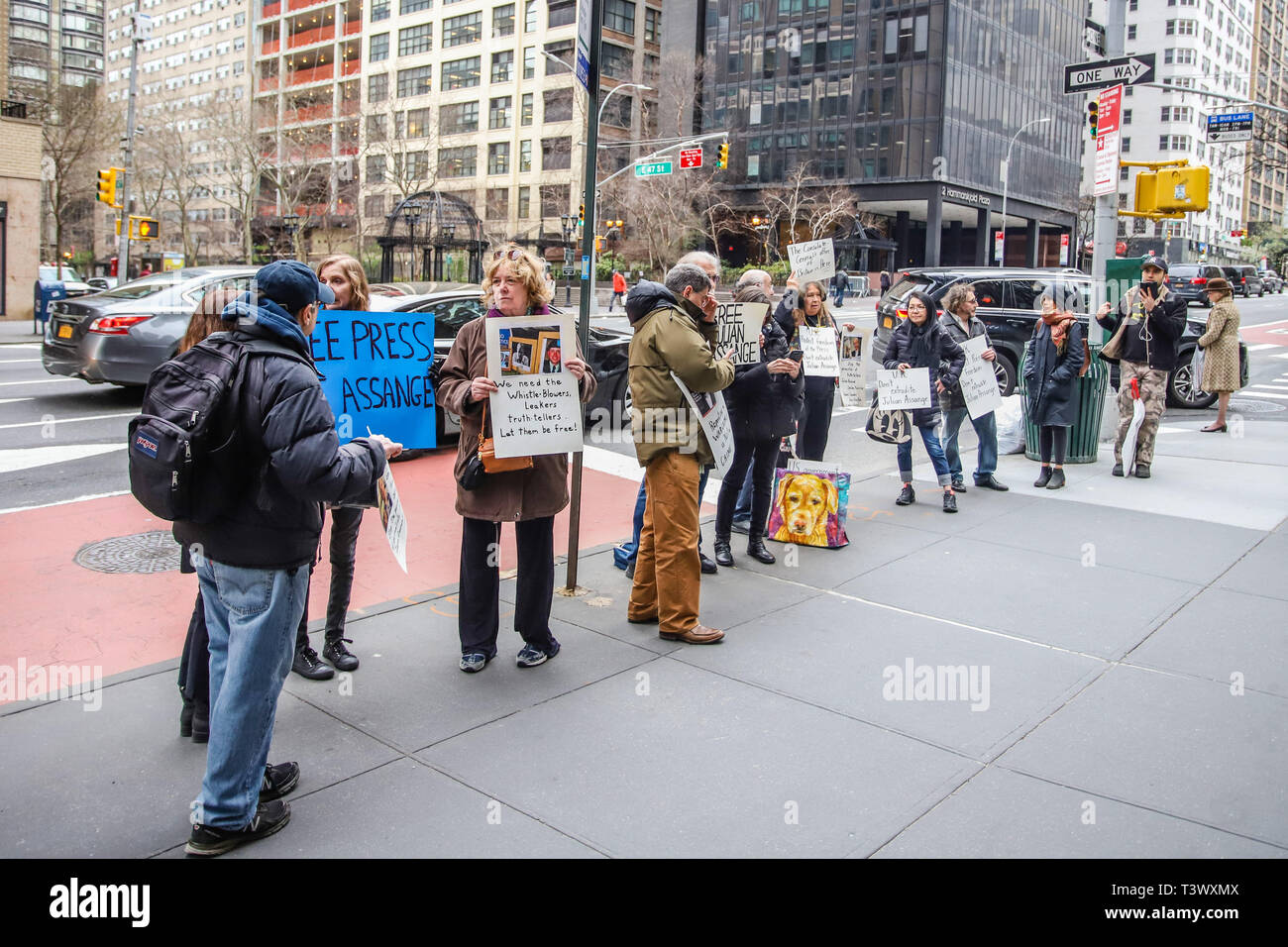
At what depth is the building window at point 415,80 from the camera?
7619 cm

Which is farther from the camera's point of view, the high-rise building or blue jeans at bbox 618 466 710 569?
the high-rise building

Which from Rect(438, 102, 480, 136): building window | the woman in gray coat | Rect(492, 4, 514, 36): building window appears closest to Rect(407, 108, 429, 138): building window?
Rect(438, 102, 480, 136): building window

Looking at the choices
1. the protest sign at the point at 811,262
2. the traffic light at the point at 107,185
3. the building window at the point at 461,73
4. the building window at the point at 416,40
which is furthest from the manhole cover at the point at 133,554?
the building window at the point at 416,40

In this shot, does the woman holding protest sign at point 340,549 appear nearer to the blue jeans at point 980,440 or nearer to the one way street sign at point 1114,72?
the blue jeans at point 980,440

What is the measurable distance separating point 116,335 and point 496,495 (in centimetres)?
934

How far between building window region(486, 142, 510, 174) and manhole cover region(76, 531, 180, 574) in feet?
226

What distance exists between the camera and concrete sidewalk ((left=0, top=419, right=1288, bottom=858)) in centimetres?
338

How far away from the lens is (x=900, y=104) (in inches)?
2515

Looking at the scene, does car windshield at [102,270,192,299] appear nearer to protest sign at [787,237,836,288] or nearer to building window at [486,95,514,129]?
protest sign at [787,237,836,288]

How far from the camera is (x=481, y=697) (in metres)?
4.50

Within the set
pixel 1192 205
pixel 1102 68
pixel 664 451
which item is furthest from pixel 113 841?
pixel 1192 205

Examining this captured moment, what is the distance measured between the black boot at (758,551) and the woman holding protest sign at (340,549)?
2.94m

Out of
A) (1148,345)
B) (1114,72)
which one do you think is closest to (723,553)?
(1148,345)

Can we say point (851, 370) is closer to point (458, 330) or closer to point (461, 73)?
point (458, 330)
